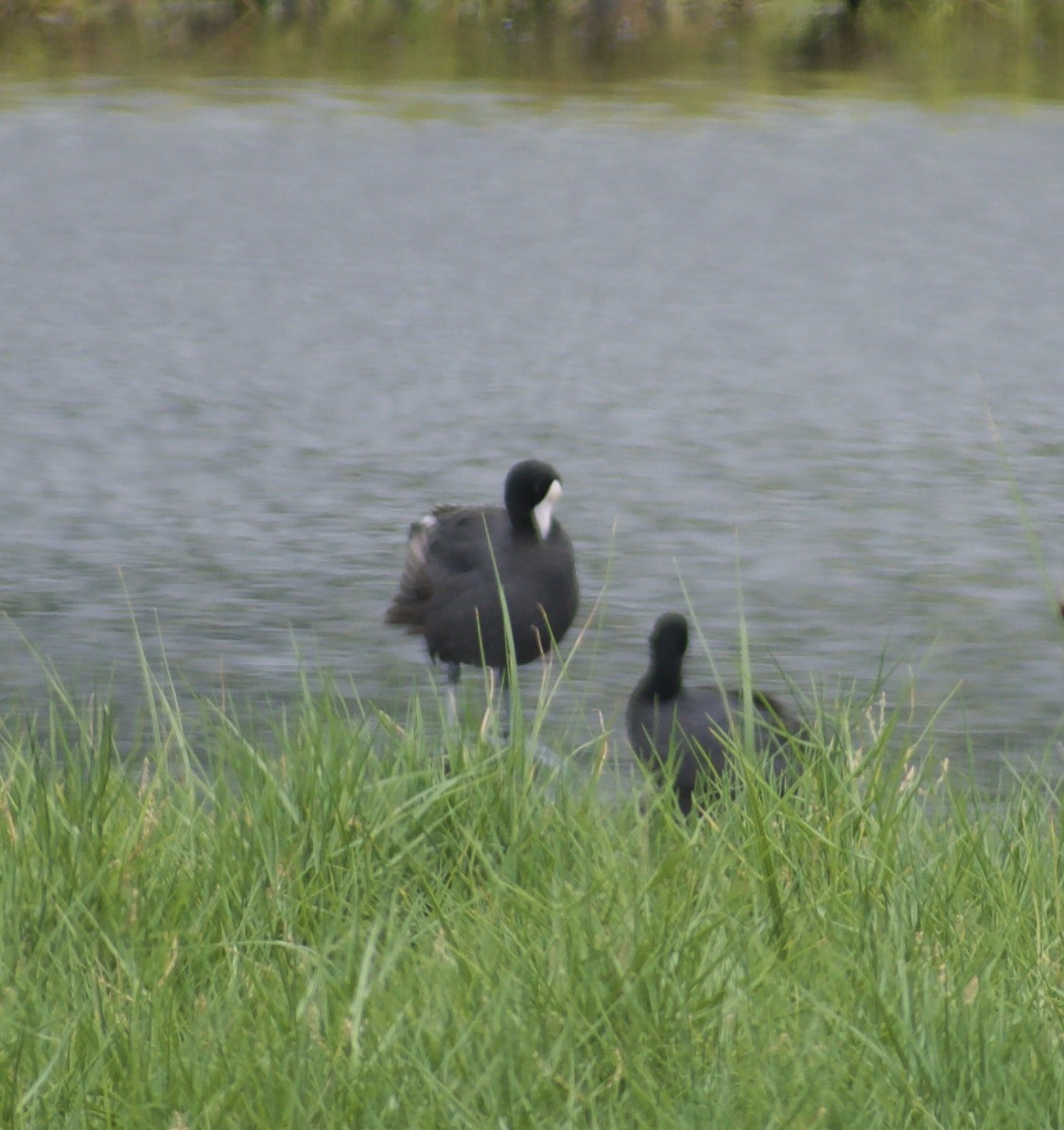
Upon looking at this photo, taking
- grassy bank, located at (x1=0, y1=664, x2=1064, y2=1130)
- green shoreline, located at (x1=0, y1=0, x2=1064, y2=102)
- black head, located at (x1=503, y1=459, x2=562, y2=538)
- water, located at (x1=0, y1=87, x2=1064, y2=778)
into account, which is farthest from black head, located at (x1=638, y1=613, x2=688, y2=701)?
green shoreline, located at (x1=0, y1=0, x2=1064, y2=102)

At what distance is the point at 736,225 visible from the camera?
45.6 feet

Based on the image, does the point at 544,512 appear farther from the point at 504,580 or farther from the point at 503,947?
the point at 503,947

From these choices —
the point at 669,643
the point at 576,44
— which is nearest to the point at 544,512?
the point at 669,643

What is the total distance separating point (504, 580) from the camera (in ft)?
16.8

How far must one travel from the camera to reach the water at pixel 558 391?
5.96 m

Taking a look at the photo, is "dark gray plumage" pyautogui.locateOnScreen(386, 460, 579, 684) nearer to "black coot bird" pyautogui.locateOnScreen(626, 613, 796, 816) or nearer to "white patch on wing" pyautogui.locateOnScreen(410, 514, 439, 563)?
"white patch on wing" pyautogui.locateOnScreen(410, 514, 439, 563)

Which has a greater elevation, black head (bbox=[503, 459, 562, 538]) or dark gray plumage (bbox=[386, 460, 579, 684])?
black head (bbox=[503, 459, 562, 538])

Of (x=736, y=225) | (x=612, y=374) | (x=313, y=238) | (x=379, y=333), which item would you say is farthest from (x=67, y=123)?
(x=612, y=374)

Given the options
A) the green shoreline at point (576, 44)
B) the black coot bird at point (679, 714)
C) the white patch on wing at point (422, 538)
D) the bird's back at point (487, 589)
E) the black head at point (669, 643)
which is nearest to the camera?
the black coot bird at point (679, 714)

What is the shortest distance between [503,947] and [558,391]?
6799 mm

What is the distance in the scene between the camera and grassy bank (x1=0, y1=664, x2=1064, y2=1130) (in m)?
2.28

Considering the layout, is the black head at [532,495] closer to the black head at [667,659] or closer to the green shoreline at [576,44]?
the black head at [667,659]

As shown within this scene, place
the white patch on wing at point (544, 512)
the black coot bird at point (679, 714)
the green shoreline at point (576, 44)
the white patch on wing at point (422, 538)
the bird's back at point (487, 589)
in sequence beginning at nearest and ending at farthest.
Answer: the black coot bird at point (679, 714)
the bird's back at point (487, 589)
the white patch on wing at point (544, 512)
the white patch on wing at point (422, 538)
the green shoreline at point (576, 44)

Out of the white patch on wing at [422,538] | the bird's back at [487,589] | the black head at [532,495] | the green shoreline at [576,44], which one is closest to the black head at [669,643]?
the bird's back at [487,589]
